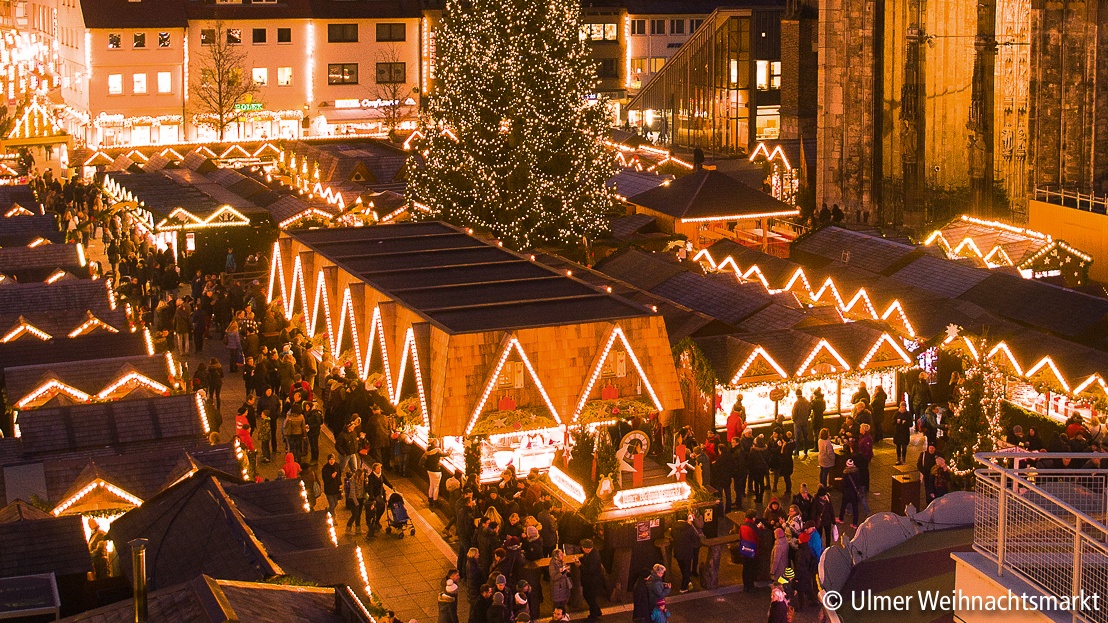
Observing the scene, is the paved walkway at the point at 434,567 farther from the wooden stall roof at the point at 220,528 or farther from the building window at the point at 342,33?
the building window at the point at 342,33

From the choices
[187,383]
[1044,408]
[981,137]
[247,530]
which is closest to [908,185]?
[981,137]

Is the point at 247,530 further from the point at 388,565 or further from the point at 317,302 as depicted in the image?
the point at 317,302

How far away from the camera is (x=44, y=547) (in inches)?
588

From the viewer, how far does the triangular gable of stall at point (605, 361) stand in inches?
891

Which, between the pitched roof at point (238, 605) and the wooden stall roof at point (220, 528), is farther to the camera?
the wooden stall roof at point (220, 528)

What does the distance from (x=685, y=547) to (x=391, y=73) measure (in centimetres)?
6132

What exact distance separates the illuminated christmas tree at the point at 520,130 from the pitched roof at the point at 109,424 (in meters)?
17.6

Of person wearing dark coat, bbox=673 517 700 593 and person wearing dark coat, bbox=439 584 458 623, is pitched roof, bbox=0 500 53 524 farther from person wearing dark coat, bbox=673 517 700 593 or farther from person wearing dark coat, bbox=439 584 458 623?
person wearing dark coat, bbox=673 517 700 593

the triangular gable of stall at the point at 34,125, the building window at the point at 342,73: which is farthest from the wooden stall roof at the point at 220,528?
the building window at the point at 342,73

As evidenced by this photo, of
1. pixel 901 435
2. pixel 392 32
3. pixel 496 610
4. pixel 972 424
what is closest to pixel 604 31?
pixel 392 32

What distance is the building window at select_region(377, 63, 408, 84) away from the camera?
252ft

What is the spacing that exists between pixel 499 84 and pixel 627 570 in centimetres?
2039

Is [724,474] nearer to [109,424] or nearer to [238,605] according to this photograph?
[109,424]

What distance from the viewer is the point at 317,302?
1161 inches
